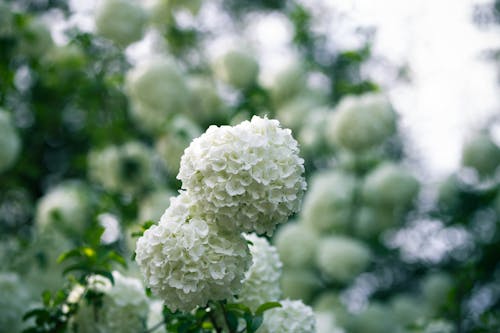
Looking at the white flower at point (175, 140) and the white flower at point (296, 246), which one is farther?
the white flower at point (296, 246)

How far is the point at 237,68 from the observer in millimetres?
4441

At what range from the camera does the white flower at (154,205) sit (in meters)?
3.65

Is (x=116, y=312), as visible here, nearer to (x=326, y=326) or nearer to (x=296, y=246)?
(x=326, y=326)

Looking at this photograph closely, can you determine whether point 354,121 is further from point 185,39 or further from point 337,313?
point 185,39

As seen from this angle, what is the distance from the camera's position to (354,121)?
3639 mm

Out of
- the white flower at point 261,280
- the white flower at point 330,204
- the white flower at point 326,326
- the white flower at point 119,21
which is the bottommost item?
the white flower at point 261,280

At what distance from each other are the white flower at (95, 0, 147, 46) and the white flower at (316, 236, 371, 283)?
1.75 m

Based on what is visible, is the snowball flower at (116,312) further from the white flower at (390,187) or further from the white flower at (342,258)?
the white flower at (390,187)

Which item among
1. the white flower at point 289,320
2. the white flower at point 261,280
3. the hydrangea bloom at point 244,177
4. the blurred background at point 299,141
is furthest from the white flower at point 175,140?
the hydrangea bloom at point 244,177

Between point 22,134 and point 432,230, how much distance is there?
3.00 metres

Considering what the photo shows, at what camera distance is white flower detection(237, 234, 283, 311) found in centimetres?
186

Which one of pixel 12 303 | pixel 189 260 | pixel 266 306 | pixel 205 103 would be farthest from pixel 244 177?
pixel 205 103

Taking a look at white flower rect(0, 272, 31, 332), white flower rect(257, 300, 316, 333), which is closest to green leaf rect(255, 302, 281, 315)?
white flower rect(257, 300, 316, 333)

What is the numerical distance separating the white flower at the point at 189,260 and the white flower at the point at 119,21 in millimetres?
2450
